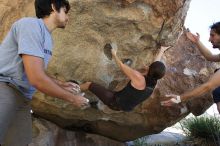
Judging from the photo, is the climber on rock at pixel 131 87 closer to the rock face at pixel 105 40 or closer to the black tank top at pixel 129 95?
the black tank top at pixel 129 95

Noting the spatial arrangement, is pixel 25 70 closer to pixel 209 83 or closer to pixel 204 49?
pixel 209 83

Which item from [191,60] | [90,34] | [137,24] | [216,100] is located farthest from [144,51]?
[191,60]

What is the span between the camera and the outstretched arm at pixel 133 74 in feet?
18.6

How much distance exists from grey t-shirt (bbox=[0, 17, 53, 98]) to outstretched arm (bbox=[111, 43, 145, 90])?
239 cm

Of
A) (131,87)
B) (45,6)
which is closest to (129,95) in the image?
(131,87)

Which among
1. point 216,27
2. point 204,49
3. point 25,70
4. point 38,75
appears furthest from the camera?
point 204,49

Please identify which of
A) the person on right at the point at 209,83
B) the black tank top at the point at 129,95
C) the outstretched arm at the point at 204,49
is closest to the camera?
the person on right at the point at 209,83

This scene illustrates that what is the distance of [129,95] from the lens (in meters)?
5.91

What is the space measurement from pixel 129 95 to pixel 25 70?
298 centimetres

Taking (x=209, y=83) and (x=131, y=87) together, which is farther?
(x=131, y=87)

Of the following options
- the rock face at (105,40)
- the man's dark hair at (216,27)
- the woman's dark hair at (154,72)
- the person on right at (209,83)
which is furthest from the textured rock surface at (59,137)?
the man's dark hair at (216,27)

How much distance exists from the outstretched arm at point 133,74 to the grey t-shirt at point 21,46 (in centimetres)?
239

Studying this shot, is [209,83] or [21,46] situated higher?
[209,83]

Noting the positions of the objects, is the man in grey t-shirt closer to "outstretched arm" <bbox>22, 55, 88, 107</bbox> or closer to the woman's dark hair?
"outstretched arm" <bbox>22, 55, 88, 107</bbox>
